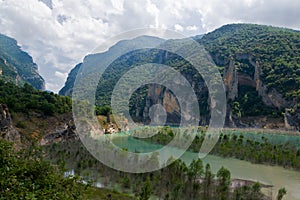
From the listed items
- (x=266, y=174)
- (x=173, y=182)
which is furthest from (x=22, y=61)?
(x=173, y=182)

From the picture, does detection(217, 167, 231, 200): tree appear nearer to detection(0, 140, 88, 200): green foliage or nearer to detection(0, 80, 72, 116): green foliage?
detection(0, 140, 88, 200): green foliage

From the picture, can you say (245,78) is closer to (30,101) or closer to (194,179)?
(30,101)

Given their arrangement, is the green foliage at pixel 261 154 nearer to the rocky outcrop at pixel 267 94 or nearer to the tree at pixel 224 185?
the tree at pixel 224 185

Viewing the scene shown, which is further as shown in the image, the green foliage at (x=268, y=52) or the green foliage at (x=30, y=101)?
the green foliage at (x=268, y=52)

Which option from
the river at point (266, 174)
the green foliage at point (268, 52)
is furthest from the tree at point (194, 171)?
the green foliage at point (268, 52)

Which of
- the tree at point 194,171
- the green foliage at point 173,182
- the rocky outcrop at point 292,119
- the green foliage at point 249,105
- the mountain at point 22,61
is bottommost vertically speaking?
the green foliage at point 173,182

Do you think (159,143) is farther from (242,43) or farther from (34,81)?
(34,81)
